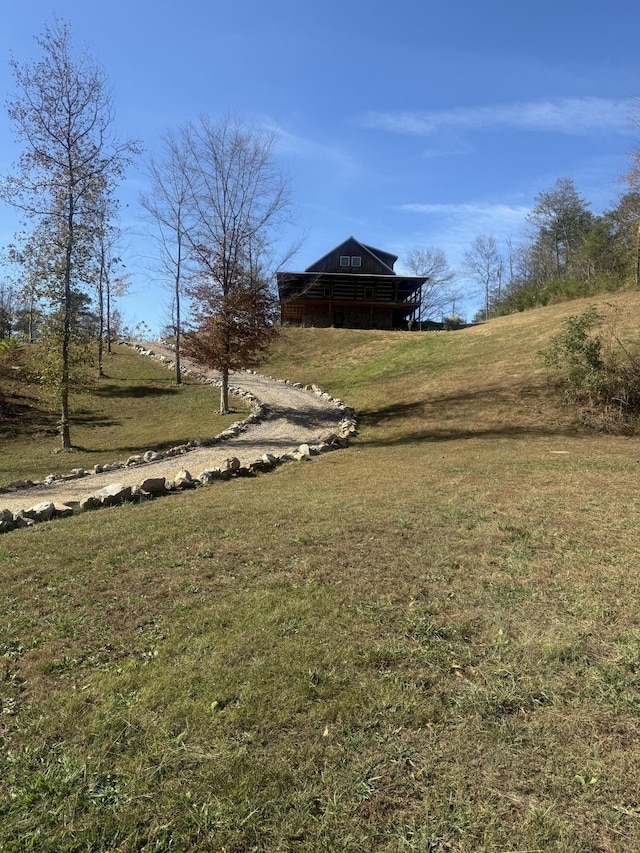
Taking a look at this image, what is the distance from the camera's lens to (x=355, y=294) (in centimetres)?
3894

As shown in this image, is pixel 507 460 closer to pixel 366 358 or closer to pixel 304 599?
pixel 304 599

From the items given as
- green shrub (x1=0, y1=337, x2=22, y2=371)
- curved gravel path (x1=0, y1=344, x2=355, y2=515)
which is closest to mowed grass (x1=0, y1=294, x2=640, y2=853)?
curved gravel path (x1=0, y1=344, x2=355, y2=515)

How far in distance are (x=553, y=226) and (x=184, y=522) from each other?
4785cm

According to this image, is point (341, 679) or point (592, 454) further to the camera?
point (592, 454)

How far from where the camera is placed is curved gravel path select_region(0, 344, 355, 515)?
9.73 meters

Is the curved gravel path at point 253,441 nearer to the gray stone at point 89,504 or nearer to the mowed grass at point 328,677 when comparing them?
the gray stone at point 89,504

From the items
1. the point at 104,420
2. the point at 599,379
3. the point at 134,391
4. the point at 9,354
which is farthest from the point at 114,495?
the point at 9,354

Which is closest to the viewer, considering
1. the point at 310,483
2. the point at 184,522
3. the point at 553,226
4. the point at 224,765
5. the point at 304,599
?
the point at 224,765

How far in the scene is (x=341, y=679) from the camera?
2977 mm

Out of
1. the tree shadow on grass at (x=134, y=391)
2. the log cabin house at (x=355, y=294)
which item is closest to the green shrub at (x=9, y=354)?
the tree shadow on grass at (x=134, y=391)

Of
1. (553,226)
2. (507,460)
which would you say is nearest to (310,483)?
(507,460)

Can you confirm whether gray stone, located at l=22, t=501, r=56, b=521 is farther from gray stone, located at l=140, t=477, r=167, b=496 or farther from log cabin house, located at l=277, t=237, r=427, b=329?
log cabin house, located at l=277, t=237, r=427, b=329

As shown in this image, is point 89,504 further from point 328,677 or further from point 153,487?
point 328,677

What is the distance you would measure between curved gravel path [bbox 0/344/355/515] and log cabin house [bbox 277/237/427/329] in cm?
1518
